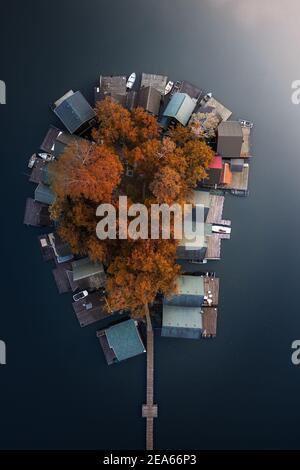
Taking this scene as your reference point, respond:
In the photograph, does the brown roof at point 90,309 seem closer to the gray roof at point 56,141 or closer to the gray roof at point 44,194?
the gray roof at point 44,194

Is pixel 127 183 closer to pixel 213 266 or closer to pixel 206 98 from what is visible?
pixel 213 266

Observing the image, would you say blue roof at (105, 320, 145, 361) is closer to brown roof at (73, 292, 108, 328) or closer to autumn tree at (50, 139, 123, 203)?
brown roof at (73, 292, 108, 328)

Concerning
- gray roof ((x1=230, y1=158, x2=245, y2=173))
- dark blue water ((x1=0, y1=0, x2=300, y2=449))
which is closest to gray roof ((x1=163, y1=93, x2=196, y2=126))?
dark blue water ((x1=0, y1=0, x2=300, y2=449))

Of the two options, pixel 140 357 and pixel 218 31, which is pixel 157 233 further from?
pixel 218 31

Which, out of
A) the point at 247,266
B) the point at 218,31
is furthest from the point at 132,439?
the point at 218,31

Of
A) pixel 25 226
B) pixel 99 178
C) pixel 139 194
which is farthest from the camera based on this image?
pixel 25 226

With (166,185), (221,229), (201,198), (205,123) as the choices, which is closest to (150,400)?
(221,229)

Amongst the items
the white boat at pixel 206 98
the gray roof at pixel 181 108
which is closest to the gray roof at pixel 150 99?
the gray roof at pixel 181 108
